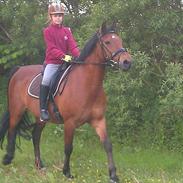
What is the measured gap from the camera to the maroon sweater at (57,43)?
780cm

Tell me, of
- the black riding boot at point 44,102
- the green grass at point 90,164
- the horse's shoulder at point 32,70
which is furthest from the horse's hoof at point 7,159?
the horse's shoulder at point 32,70

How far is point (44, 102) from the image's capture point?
8.08 metres

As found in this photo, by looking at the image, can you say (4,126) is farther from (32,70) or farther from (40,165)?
(32,70)

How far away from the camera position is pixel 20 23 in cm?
1352

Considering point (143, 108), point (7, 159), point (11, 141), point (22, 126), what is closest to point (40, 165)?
point (7, 159)

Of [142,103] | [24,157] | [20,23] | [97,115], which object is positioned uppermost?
[20,23]

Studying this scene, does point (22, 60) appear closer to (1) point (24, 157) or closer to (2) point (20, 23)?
(2) point (20, 23)

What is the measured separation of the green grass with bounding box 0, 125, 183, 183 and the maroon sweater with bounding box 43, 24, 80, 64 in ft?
6.33

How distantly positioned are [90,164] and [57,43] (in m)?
2.59

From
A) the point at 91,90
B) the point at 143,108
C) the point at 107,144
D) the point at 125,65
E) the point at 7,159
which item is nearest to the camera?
the point at 125,65

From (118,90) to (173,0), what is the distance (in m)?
2.33

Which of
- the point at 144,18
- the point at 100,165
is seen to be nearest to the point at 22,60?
the point at 144,18

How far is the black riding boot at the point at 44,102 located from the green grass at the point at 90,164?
0.95 m

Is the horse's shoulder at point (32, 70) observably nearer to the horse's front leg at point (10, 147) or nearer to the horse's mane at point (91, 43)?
the horse's front leg at point (10, 147)
